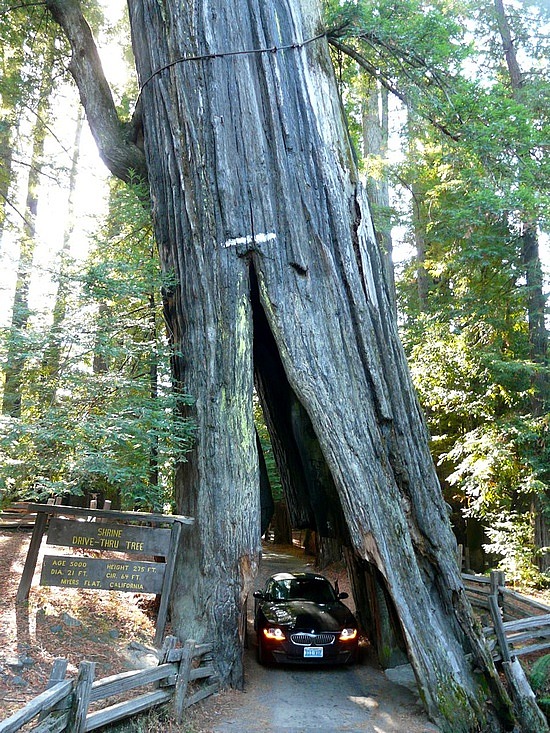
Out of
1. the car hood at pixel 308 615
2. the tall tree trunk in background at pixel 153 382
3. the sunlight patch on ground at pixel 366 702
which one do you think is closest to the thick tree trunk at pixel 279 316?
the tall tree trunk in background at pixel 153 382

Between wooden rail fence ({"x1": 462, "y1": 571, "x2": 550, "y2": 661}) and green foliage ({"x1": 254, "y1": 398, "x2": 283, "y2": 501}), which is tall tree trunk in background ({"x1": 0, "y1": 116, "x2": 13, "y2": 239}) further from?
wooden rail fence ({"x1": 462, "y1": 571, "x2": 550, "y2": 661})

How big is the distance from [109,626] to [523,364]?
9.43m

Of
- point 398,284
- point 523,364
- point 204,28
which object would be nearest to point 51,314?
point 204,28

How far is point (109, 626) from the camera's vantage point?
7.96 m

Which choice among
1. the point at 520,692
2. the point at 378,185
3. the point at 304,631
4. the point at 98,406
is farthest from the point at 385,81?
the point at 520,692

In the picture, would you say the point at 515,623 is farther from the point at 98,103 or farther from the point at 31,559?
the point at 98,103

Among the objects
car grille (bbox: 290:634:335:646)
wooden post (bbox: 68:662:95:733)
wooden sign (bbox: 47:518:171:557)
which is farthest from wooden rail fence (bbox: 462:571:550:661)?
wooden post (bbox: 68:662:95:733)

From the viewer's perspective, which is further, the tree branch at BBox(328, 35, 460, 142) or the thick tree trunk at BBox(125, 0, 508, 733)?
the tree branch at BBox(328, 35, 460, 142)

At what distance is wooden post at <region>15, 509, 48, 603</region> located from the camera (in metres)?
7.82

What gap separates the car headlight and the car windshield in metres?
0.85

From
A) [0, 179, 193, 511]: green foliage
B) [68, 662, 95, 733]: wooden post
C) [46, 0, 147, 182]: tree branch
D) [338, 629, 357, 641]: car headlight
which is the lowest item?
[338, 629, 357, 641]: car headlight

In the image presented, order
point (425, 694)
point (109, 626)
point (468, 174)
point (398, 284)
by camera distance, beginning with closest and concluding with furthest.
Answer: point (425, 694) → point (109, 626) → point (468, 174) → point (398, 284)

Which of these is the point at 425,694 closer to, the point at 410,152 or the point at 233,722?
the point at 233,722

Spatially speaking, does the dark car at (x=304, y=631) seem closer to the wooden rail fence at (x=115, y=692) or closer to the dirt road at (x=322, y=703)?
the dirt road at (x=322, y=703)
